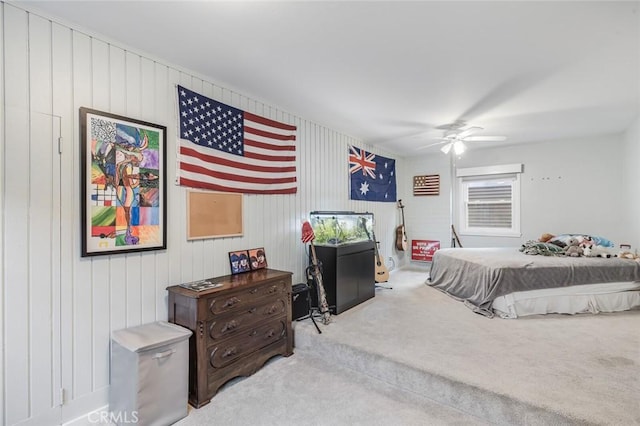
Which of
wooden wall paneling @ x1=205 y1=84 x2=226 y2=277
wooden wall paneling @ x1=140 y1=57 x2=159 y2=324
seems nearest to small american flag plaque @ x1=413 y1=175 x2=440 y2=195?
wooden wall paneling @ x1=205 y1=84 x2=226 y2=277

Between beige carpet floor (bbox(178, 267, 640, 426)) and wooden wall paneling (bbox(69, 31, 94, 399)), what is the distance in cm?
75

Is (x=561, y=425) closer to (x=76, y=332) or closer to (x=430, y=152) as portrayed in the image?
(x=76, y=332)

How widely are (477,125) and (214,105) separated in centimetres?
344

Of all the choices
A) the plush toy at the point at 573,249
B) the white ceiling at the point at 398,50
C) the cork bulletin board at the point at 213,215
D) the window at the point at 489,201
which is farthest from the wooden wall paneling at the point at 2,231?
the window at the point at 489,201

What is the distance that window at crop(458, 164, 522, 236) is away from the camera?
546cm

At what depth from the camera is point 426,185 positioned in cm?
624

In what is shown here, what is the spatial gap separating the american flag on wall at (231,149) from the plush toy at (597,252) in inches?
145

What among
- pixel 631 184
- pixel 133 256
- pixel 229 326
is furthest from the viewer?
pixel 631 184

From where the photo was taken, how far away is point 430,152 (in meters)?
6.04

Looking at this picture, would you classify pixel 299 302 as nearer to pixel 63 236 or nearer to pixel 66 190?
pixel 63 236

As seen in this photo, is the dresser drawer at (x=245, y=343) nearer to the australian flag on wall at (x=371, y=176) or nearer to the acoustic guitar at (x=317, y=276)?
A: the acoustic guitar at (x=317, y=276)

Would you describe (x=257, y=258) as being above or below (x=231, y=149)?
below

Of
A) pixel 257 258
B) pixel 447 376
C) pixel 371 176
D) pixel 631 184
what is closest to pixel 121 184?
pixel 257 258

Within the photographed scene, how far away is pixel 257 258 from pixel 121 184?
4.58ft
